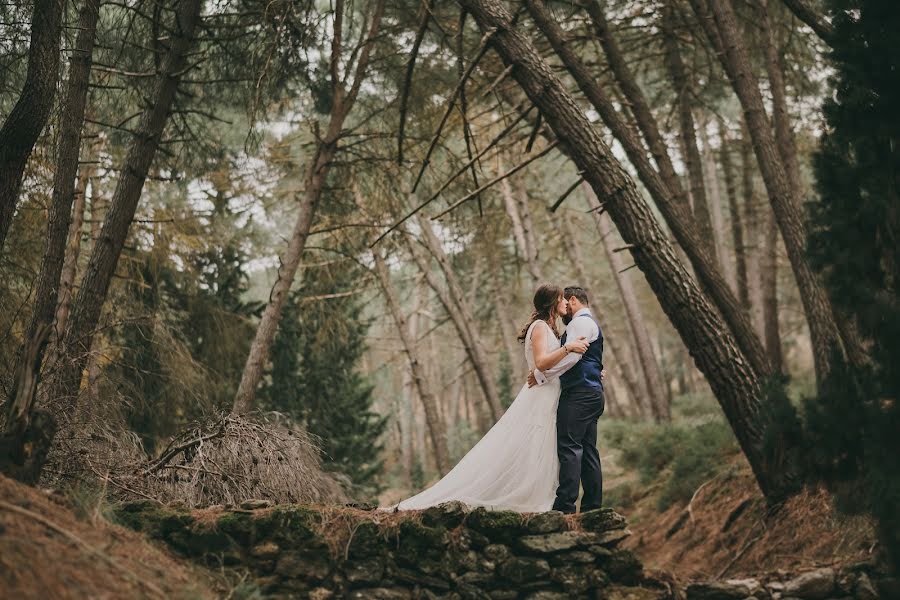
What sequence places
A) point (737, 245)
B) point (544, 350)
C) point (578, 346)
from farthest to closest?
point (737, 245) → point (544, 350) → point (578, 346)

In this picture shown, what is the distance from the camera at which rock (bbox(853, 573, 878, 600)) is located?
443 centimetres

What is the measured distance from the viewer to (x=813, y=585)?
4.61 m

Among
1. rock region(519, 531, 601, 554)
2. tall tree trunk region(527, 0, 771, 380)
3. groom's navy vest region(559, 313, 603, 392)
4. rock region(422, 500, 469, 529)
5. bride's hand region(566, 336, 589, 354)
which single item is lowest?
rock region(519, 531, 601, 554)

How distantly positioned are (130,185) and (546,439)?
4.45 metres

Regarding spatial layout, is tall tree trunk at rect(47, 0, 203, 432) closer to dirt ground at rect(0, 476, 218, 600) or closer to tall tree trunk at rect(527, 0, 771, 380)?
dirt ground at rect(0, 476, 218, 600)

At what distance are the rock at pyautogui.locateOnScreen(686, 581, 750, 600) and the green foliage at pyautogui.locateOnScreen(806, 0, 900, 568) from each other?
85cm

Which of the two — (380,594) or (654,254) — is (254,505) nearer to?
(380,594)

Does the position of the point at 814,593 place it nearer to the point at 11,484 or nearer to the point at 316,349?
the point at 11,484

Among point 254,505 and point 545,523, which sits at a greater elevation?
point 254,505

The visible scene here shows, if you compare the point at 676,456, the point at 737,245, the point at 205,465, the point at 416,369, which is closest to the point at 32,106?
the point at 205,465

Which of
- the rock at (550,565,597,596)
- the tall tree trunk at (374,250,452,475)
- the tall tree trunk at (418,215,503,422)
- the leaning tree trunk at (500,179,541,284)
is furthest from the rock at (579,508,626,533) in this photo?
the leaning tree trunk at (500,179,541,284)

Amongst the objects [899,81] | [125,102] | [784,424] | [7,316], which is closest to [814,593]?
[784,424]

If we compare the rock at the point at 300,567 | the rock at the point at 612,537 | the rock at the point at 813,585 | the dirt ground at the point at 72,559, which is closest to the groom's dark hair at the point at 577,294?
the rock at the point at 612,537

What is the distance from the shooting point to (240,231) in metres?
12.4
